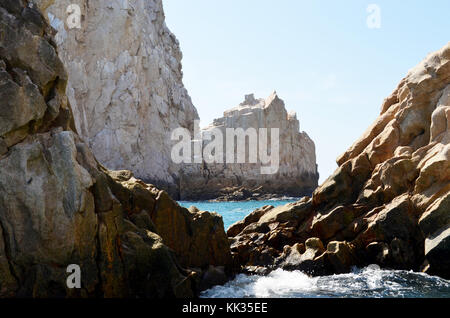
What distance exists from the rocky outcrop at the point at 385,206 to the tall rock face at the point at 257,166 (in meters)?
61.5

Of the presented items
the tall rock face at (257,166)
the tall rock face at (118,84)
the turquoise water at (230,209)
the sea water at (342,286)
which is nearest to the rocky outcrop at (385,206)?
the sea water at (342,286)

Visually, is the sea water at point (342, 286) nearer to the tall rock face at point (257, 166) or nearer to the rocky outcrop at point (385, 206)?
the rocky outcrop at point (385, 206)

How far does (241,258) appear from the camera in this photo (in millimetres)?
21812

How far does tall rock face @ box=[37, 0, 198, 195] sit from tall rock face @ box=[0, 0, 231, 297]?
164 feet

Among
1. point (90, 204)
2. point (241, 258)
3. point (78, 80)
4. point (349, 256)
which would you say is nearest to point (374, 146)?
point (349, 256)

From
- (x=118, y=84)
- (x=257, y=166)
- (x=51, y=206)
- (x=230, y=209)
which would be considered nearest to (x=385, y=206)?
(x=51, y=206)

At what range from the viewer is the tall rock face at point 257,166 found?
87.2 m

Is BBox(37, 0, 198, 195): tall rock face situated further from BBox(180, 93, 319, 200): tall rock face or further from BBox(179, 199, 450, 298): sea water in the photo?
BBox(179, 199, 450, 298): sea water

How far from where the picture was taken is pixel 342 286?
55.5ft

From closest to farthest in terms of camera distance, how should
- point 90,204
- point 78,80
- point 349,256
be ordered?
point 90,204 < point 349,256 < point 78,80

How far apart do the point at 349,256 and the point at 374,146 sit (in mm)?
6510

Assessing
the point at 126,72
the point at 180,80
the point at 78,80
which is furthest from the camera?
the point at 180,80

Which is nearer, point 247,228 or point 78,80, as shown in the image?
point 247,228

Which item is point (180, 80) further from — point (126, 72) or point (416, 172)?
point (416, 172)
